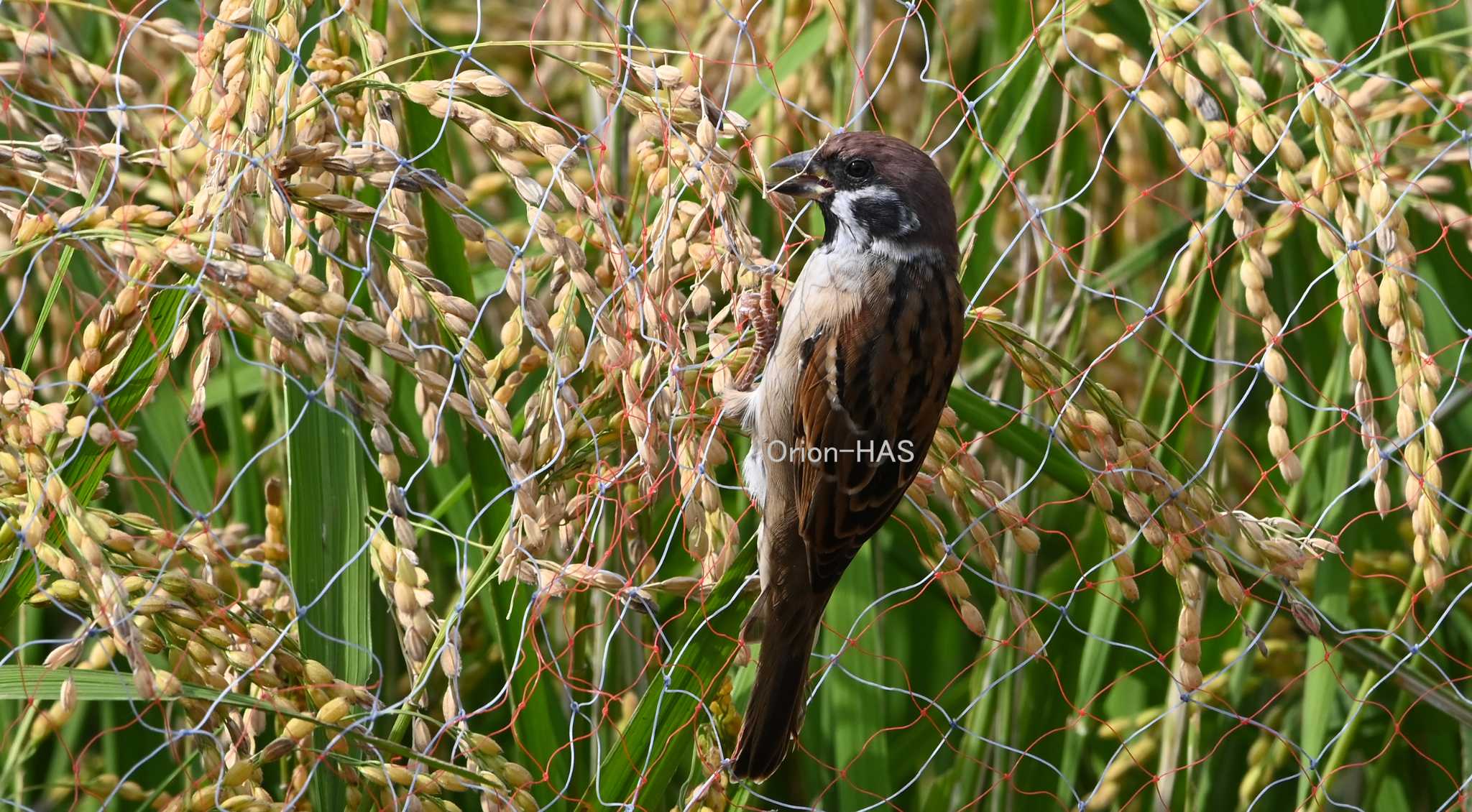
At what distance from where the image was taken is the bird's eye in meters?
1.99

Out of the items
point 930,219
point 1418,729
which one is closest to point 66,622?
point 930,219

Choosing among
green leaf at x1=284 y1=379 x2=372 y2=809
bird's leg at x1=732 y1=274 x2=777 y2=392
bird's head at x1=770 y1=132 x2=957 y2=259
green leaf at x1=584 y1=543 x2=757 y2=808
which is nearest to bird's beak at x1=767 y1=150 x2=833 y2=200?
bird's head at x1=770 y1=132 x2=957 y2=259

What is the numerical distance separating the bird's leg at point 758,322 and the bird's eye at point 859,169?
0.22 metres

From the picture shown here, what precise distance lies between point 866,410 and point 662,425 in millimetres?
563

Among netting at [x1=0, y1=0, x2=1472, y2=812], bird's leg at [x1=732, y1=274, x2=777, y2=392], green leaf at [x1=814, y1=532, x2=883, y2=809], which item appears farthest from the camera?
green leaf at [x1=814, y1=532, x2=883, y2=809]

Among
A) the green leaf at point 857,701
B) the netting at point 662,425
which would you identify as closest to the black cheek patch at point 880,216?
the netting at point 662,425

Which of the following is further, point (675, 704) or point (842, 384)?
point (842, 384)

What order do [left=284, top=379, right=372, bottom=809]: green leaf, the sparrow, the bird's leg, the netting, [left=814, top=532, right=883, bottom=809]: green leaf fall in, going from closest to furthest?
1. the netting
2. [left=284, top=379, right=372, bottom=809]: green leaf
3. the bird's leg
4. the sparrow
5. [left=814, top=532, right=883, bottom=809]: green leaf

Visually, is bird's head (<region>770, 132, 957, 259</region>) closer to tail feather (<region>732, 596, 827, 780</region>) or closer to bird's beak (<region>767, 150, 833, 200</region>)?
bird's beak (<region>767, 150, 833, 200</region>)

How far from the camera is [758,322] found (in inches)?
75.4

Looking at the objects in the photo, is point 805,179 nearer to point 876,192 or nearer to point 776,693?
point 876,192

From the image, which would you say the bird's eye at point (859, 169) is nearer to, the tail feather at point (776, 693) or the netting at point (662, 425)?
the netting at point (662, 425)

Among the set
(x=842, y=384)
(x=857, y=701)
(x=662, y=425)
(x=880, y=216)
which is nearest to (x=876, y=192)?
(x=880, y=216)

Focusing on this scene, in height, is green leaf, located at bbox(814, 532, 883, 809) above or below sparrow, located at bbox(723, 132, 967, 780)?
below
